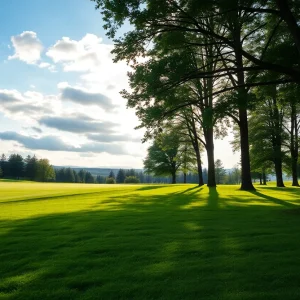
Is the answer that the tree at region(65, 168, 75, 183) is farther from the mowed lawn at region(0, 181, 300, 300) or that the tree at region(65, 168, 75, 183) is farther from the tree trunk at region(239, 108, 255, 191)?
the mowed lawn at region(0, 181, 300, 300)

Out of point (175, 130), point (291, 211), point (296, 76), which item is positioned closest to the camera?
point (291, 211)

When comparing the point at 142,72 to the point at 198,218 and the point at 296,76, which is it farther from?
the point at 198,218

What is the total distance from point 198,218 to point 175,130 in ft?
90.5

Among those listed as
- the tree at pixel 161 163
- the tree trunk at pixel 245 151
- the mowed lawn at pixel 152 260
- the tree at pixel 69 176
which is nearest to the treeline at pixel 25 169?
the tree at pixel 69 176

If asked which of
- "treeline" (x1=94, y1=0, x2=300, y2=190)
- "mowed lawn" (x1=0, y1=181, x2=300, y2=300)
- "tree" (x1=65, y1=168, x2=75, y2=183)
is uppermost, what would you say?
"treeline" (x1=94, y1=0, x2=300, y2=190)

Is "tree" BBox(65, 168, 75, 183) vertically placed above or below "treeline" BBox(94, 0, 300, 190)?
below

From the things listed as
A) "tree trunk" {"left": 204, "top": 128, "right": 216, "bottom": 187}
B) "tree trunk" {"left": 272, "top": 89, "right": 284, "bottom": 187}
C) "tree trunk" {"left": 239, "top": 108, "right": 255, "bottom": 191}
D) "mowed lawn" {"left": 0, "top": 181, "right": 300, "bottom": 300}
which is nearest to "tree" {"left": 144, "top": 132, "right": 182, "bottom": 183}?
"tree trunk" {"left": 272, "top": 89, "right": 284, "bottom": 187}

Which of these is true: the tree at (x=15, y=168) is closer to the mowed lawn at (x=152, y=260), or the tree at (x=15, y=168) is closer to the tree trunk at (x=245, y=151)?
the tree trunk at (x=245, y=151)

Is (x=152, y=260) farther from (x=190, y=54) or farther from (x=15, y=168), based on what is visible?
(x=15, y=168)

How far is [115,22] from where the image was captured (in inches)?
528

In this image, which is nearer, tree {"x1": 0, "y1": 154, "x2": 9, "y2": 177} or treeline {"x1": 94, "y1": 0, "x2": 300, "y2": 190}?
treeline {"x1": 94, "y1": 0, "x2": 300, "y2": 190}

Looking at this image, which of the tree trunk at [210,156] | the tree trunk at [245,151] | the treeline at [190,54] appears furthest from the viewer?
the tree trunk at [210,156]

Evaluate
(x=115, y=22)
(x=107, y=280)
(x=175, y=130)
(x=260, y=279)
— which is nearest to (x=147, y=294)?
(x=107, y=280)

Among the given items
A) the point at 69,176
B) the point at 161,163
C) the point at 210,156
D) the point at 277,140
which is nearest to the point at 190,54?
the point at 210,156
